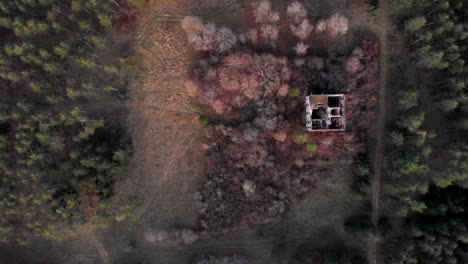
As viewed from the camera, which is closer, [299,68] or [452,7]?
[452,7]

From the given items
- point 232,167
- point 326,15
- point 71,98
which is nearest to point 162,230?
point 232,167

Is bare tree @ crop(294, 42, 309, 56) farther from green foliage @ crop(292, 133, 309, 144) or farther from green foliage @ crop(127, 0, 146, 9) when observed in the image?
green foliage @ crop(127, 0, 146, 9)

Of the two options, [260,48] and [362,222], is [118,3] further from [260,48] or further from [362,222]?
[362,222]

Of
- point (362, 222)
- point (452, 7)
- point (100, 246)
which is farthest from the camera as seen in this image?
point (100, 246)

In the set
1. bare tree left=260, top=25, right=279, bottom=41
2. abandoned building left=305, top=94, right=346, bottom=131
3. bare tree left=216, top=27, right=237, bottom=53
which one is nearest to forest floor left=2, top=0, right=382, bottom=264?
bare tree left=216, top=27, right=237, bottom=53

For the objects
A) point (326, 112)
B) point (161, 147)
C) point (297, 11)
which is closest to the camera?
point (326, 112)

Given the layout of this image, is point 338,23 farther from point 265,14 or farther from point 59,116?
point 59,116

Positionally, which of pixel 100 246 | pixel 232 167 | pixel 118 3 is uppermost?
pixel 118 3

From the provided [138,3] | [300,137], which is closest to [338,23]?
[300,137]
